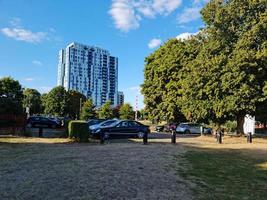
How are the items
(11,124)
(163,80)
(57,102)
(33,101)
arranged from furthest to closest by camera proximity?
(33,101) → (57,102) → (163,80) → (11,124)

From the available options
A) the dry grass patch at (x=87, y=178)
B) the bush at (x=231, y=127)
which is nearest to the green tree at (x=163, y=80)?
the bush at (x=231, y=127)

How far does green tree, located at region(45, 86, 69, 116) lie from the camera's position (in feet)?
343

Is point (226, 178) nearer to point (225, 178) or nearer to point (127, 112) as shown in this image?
point (225, 178)

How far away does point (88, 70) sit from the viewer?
136250 millimetres

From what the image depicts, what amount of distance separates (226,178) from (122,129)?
55.0 feet

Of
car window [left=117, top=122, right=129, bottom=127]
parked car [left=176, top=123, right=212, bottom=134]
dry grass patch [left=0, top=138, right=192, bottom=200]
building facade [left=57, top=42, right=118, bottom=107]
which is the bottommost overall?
dry grass patch [left=0, top=138, right=192, bottom=200]

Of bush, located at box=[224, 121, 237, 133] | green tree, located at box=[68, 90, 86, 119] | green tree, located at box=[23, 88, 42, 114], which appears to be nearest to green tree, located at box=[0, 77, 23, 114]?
bush, located at box=[224, 121, 237, 133]

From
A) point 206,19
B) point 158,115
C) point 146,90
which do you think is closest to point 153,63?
point 146,90

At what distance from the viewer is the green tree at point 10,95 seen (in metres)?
36.7

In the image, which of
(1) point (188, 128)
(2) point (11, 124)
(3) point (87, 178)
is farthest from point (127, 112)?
(3) point (87, 178)

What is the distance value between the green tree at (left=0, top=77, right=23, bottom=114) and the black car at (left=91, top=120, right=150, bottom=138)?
12628 millimetres

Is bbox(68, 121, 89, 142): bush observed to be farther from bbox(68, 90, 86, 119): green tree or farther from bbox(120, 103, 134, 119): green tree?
bbox(68, 90, 86, 119): green tree

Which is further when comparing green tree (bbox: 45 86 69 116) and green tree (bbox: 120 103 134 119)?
green tree (bbox: 45 86 69 116)

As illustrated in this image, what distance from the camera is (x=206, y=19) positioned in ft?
121
